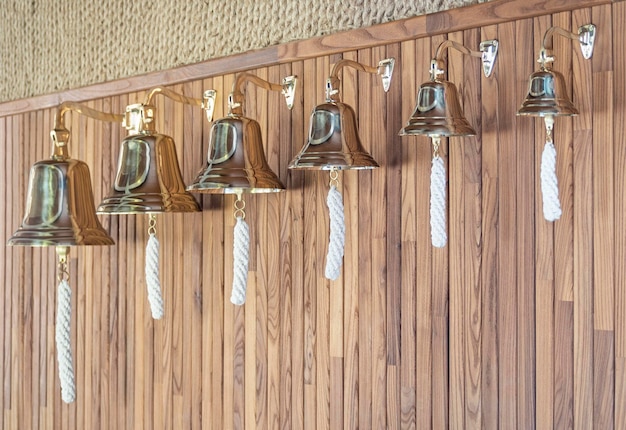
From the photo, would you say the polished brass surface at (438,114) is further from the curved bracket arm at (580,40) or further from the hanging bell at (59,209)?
the hanging bell at (59,209)

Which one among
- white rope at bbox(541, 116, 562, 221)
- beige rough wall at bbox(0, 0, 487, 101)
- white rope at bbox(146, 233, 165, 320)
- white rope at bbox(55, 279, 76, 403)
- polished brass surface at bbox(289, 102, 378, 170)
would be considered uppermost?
beige rough wall at bbox(0, 0, 487, 101)

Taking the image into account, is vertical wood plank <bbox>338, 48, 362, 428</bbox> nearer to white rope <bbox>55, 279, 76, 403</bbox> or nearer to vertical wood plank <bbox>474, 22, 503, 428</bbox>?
vertical wood plank <bbox>474, 22, 503, 428</bbox>

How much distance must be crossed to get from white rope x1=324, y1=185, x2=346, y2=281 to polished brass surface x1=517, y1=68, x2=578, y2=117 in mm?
462

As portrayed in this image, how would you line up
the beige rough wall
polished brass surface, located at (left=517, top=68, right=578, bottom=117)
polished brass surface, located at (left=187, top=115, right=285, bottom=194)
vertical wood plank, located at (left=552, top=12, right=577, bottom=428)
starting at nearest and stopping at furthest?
polished brass surface, located at (left=517, top=68, right=578, bottom=117) < vertical wood plank, located at (left=552, top=12, right=577, bottom=428) < polished brass surface, located at (left=187, top=115, right=285, bottom=194) < the beige rough wall

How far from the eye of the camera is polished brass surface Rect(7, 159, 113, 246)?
6.32ft

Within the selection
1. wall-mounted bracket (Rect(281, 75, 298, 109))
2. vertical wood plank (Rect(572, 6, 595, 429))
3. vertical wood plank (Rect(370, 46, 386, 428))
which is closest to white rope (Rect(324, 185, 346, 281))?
vertical wood plank (Rect(370, 46, 386, 428))

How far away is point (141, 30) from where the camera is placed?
8.27 feet

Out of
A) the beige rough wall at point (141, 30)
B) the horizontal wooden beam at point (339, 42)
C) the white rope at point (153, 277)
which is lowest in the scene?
the white rope at point (153, 277)

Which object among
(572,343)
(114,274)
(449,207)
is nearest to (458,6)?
(449,207)

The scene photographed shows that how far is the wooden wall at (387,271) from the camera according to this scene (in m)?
1.61

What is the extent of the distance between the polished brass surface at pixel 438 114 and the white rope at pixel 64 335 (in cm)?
91

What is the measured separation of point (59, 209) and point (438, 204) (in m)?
0.92

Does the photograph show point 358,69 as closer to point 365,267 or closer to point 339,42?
point 339,42

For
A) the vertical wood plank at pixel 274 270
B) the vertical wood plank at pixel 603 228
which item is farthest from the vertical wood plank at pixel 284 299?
the vertical wood plank at pixel 603 228
